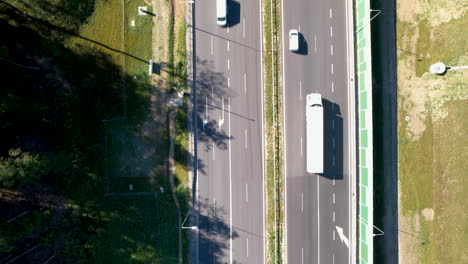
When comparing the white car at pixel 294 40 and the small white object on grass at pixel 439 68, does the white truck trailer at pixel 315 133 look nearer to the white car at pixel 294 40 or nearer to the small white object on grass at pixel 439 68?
the white car at pixel 294 40

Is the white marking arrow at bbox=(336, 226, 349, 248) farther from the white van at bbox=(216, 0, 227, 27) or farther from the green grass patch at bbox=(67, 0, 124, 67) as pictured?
the green grass patch at bbox=(67, 0, 124, 67)

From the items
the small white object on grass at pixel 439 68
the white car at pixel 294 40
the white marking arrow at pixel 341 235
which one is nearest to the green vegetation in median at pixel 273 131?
the white car at pixel 294 40

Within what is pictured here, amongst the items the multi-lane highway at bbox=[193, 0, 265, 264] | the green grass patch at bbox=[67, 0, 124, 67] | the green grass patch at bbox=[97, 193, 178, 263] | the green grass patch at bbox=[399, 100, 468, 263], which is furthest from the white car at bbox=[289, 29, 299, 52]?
the green grass patch at bbox=[97, 193, 178, 263]

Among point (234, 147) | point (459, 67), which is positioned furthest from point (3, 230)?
point (459, 67)

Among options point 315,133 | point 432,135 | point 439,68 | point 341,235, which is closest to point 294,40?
point 315,133

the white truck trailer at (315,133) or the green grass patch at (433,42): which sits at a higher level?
the green grass patch at (433,42)

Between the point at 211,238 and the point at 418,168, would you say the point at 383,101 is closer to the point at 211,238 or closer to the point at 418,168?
the point at 418,168
